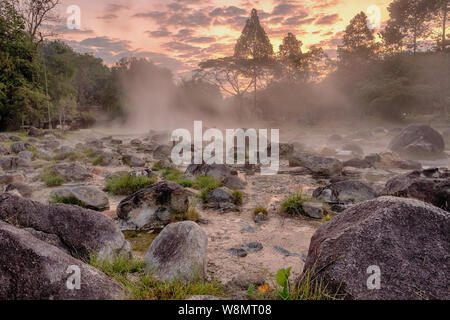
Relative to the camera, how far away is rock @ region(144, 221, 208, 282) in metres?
3.12

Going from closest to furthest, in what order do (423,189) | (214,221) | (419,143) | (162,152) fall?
(423,189)
(214,221)
(419,143)
(162,152)

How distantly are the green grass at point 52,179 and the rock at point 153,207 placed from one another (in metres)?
4.22

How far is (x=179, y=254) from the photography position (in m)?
3.32

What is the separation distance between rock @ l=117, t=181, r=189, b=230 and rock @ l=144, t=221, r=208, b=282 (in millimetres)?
1972

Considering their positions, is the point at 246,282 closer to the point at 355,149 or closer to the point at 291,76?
the point at 355,149

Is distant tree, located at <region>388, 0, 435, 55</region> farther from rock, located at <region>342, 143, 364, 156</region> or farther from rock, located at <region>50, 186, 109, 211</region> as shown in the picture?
rock, located at <region>50, 186, 109, 211</region>

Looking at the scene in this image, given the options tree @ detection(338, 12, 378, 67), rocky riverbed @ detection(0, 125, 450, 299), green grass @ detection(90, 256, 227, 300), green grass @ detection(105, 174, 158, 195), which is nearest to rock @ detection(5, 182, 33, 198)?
rocky riverbed @ detection(0, 125, 450, 299)

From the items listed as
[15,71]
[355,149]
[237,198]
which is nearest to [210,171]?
[237,198]

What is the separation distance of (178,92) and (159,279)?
151 ft

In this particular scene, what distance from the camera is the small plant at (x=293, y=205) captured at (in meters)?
6.17

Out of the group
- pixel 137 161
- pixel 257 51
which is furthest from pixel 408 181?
pixel 257 51

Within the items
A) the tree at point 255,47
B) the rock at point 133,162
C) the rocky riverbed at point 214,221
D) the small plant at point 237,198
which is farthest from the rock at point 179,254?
the tree at point 255,47

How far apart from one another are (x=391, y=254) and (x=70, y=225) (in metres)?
3.75

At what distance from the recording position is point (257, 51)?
33875mm
